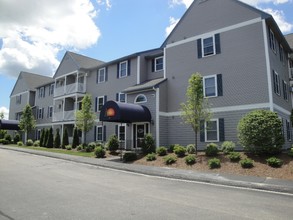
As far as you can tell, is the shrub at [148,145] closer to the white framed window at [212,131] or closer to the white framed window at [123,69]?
the white framed window at [212,131]

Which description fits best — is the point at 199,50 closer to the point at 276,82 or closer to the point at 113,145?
the point at 276,82

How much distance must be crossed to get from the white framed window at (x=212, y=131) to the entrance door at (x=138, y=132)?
5.50 m

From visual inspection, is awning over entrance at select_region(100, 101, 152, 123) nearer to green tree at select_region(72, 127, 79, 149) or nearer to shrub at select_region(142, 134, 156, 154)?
shrub at select_region(142, 134, 156, 154)

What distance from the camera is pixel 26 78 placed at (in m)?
48.1

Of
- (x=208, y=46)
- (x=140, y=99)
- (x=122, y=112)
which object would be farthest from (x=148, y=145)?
(x=208, y=46)

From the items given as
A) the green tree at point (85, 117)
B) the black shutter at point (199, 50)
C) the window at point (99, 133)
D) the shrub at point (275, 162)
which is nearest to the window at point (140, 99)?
the black shutter at point (199, 50)

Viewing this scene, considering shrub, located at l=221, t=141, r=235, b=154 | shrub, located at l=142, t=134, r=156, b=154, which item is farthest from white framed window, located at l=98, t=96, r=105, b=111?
shrub, located at l=221, t=141, r=235, b=154

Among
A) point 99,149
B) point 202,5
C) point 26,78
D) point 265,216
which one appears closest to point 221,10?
point 202,5

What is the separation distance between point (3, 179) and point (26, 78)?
136 ft

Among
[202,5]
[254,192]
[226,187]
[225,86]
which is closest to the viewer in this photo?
[254,192]

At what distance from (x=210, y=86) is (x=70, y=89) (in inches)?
771

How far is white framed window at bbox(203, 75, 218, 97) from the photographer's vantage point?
787 inches

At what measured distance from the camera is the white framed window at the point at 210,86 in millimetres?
19984

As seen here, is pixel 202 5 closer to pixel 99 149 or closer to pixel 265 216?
pixel 99 149
